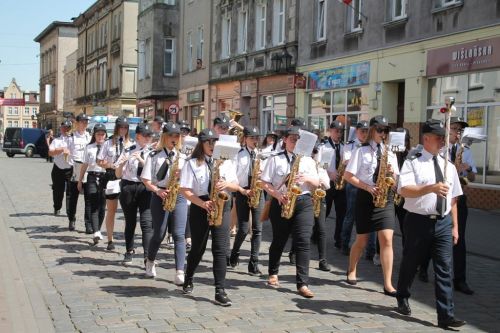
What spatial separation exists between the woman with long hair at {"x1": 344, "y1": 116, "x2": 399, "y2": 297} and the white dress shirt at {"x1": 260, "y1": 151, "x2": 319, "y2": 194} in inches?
19.6

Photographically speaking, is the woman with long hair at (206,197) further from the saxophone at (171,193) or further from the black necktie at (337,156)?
the black necktie at (337,156)

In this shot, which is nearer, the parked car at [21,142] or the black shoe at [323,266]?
the black shoe at [323,266]

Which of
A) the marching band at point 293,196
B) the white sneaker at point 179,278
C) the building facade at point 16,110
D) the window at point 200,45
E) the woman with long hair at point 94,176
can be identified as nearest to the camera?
the marching band at point 293,196

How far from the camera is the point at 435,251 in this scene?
20.0 ft

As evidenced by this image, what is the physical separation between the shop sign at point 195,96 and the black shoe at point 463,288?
26847mm

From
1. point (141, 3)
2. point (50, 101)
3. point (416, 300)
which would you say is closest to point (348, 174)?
point (416, 300)

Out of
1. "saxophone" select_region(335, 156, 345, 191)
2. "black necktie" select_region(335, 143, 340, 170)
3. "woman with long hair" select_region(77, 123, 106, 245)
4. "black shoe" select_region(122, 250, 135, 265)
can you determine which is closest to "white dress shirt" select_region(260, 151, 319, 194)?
"black shoe" select_region(122, 250, 135, 265)

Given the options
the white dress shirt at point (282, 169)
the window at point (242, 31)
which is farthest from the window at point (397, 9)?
the white dress shirt at point (282, 169)

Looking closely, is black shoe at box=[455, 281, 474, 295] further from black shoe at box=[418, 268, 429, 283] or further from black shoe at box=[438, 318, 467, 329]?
black shoe at box=[438, 318, 467, 329]

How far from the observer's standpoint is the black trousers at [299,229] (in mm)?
7059

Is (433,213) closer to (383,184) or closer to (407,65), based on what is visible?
(383,184)

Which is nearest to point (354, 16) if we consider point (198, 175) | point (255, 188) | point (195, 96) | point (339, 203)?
point (339, 203)

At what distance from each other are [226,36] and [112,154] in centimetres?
2227

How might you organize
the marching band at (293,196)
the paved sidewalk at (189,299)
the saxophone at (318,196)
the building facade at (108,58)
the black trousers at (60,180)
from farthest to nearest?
the building facade at (108,58)
the black trousers at (60,180)
the saxophone at (318,196)
the marching band at (293,196)
the paved sidewalk at (189,299)
